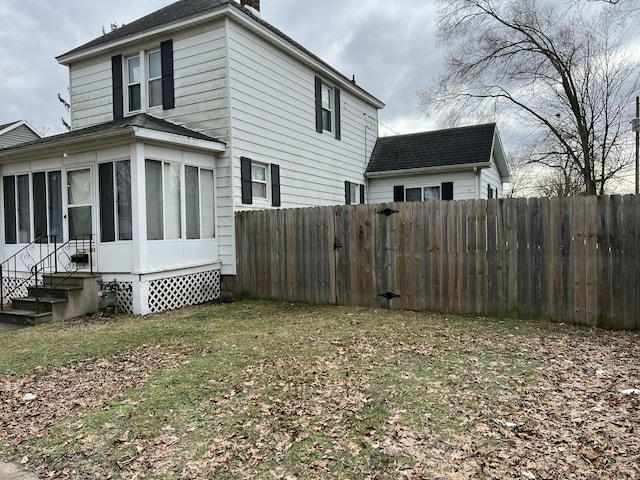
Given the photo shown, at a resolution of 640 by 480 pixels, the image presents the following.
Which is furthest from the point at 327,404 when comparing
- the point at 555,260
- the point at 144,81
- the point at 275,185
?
the point at 144,81

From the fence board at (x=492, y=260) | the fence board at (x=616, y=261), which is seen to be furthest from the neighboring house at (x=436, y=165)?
the fence board at (x=616, y=261)

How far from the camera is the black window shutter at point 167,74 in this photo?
34.9 feet

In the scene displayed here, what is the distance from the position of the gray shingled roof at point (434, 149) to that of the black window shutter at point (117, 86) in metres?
8.80

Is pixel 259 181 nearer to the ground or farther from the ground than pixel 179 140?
nearer to the ground

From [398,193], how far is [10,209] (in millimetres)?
11844

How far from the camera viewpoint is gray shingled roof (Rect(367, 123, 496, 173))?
1500 cm

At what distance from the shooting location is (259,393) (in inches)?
165

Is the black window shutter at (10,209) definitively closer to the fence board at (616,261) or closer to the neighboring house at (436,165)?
the neighboring house at (436,165)

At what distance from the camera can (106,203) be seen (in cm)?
900

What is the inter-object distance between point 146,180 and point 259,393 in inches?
236

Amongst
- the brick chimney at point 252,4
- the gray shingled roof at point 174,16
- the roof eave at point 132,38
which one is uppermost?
the brick chimney at point 252,4

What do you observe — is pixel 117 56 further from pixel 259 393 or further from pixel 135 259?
pixel 259 393

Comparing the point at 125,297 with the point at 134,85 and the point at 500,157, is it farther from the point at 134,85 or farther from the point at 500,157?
the point at 500,157

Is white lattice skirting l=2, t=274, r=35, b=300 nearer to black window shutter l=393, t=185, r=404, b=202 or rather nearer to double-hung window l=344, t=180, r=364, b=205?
double-hung window l=344, t=180, r=364, b=205
